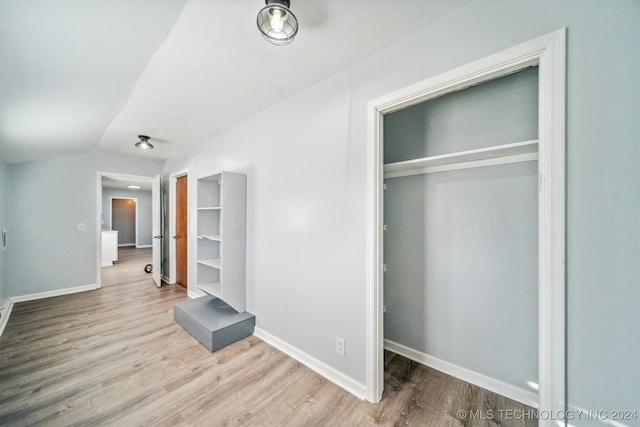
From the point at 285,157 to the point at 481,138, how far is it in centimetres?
167

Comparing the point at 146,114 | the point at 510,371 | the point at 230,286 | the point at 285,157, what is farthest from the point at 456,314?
the point at 146,114

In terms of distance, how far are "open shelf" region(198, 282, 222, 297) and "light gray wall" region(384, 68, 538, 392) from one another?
1969 millimetres

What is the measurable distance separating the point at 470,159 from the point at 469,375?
171cm

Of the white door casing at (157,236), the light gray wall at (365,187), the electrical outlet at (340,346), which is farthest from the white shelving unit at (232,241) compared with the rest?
the white door casing at (157,236)

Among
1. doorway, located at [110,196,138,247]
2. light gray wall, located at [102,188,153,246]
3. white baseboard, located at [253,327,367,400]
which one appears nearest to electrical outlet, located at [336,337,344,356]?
white baseboard, located at [253,327,367,400]

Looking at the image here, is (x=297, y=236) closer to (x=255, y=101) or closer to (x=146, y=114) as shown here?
(x=255, y=101)

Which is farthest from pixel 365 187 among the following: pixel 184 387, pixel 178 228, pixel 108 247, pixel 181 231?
pixel 108 247

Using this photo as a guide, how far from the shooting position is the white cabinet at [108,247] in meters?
5.90

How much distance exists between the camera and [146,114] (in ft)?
8.55

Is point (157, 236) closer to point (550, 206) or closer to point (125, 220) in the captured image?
point (550, 206)

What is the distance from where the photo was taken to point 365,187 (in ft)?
5.49

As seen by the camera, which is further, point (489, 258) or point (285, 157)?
point (285, 157)
